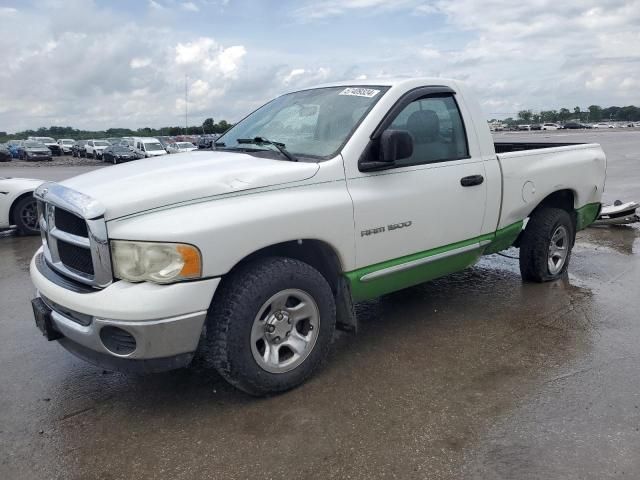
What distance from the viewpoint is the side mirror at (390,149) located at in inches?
142

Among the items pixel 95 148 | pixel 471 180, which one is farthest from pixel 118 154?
pixel 471 180

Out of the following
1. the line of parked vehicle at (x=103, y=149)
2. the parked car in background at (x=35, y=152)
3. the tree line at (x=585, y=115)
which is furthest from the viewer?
the tree line at (x=585, y=115)

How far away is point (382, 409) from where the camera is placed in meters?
3.31

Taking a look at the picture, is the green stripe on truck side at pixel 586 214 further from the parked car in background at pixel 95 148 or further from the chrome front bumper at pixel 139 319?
the parked car in background at pixel 95 148

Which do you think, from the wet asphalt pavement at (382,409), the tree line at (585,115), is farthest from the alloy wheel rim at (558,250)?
the tree line at (585,115)

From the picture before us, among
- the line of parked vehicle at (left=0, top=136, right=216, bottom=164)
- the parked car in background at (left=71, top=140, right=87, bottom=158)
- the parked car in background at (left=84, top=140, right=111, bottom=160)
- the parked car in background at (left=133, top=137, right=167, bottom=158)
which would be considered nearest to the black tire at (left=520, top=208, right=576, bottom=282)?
the line of parked vehicle at (left=0, top=136, right=216, bottom=164)

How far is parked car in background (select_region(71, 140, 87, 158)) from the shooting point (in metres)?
45.9

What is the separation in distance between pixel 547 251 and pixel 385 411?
297 centimetres

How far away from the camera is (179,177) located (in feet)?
10.9

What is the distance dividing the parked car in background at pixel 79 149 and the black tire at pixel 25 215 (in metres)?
39.2

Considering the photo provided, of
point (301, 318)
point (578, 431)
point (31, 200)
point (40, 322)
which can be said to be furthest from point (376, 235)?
point (31, 200)

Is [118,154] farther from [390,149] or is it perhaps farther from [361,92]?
[390,149]

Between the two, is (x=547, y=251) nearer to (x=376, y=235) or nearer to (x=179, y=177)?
(x=376, y=235)

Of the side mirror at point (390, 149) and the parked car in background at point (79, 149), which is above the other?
the side mirror at point (390, 149)
